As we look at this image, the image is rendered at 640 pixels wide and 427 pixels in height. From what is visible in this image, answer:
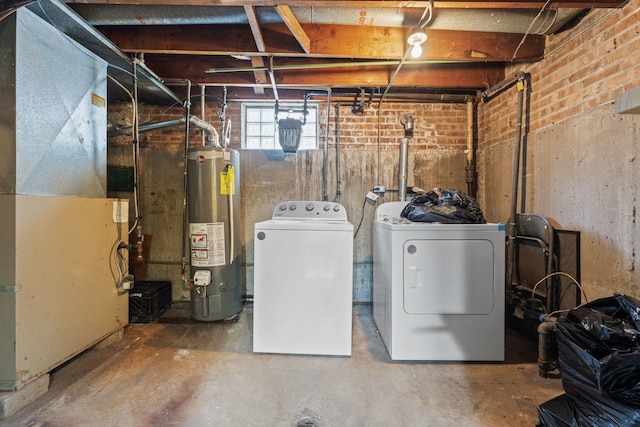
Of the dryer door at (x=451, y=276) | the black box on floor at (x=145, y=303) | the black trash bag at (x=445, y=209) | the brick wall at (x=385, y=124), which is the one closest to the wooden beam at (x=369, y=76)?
the brick wall at (x=385, y=124)

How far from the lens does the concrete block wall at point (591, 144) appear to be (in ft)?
5.22

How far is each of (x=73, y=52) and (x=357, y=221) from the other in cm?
259

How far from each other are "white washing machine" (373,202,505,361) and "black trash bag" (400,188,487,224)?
0.08 metres

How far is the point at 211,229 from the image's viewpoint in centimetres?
241

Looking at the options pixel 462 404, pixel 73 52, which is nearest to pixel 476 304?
pixel 462 404

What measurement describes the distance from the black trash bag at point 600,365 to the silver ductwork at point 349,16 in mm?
1863

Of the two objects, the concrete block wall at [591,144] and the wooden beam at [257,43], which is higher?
the wooden beam at [257,43]

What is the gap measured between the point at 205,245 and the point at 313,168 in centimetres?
135

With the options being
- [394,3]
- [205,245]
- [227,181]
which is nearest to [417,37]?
[394,3]

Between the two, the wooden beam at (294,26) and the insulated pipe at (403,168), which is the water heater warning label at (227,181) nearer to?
the wooden beam at (294,26)

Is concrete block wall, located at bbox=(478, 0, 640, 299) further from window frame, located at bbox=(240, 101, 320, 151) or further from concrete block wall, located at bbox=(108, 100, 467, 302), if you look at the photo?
window frame, located at bbox=(240, 101, 320, 151)

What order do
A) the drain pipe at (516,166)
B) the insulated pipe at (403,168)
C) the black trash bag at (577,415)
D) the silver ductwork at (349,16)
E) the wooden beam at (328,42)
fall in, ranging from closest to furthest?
the black trash bag at (577,415) < the silver ductwork at (349,16) < the wooden beam at (328,42) < the drain pipe at (516,166) < the insulated pipe at (403,168)

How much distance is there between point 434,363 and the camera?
6.14 feet

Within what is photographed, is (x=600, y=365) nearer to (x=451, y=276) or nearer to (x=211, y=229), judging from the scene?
(x=451, y=276)
